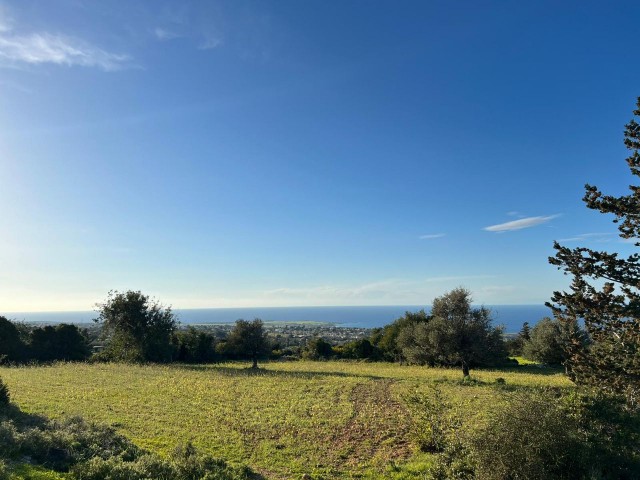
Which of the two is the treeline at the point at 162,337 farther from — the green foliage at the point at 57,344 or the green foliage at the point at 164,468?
the green foliage at the point at 164,468

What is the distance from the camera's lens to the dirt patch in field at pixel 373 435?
13.5 meters

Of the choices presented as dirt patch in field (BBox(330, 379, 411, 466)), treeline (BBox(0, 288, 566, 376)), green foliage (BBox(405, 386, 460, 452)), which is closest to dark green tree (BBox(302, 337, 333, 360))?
treeline (BBox(0, 288, 566, 376))

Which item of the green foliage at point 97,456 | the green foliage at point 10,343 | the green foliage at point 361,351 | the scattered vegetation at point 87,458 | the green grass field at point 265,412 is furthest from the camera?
the green foliage at point 361,351

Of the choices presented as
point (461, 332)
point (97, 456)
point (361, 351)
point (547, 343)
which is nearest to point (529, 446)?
point (97, 456)

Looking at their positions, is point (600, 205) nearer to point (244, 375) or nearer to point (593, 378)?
point (593, 378)

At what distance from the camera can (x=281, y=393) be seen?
2506cm

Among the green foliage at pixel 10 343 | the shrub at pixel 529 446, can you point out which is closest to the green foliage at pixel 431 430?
the shrub at pixel 529 446

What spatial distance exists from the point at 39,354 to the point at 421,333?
44070 mm

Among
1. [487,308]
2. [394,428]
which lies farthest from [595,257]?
[487,308]

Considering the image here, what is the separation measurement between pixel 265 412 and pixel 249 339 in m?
26.5

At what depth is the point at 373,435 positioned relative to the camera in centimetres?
1606

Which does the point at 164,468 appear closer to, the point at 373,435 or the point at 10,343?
the point at 373,435

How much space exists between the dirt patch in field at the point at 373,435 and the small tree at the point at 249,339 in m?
23.5

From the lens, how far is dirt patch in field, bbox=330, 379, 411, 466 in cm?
1349
